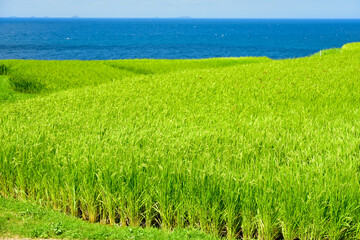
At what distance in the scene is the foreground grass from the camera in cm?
419

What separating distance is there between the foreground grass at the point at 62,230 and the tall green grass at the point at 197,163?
0.32 metres

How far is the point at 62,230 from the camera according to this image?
4.29m

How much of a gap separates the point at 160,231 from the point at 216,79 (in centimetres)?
929

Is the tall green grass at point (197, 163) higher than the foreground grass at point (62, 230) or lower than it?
higher

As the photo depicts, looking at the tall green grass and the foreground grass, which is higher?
the tall green grass

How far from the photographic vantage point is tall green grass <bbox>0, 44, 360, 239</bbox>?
170 inches

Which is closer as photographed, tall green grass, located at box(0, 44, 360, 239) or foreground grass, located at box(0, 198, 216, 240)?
foreground grass, located at box(0, 198, 216, 240)

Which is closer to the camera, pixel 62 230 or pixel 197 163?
pixel 62 230

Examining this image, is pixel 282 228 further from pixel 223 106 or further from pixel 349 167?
pixel 223 106

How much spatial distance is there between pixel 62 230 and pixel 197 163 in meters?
2.00

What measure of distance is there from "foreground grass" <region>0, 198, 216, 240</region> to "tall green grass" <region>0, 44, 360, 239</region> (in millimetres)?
316

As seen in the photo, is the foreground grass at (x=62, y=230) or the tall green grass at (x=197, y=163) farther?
the tall green grass at (x=197, y=163)

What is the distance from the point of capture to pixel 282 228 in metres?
4.25

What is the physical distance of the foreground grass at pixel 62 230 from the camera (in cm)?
419
